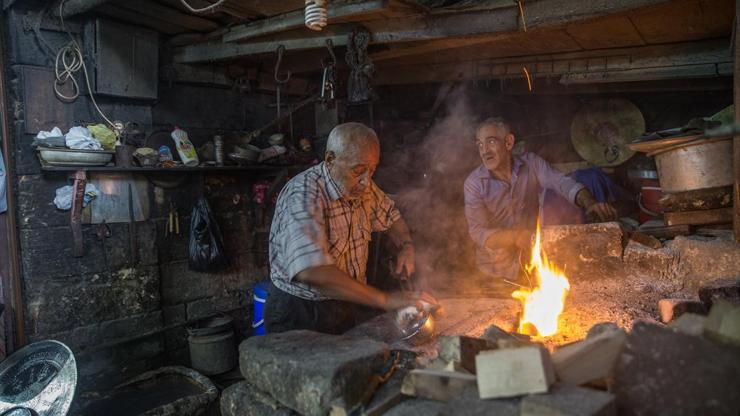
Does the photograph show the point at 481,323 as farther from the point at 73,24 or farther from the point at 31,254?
the point at 73,24

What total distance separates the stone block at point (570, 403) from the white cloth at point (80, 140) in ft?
16.9

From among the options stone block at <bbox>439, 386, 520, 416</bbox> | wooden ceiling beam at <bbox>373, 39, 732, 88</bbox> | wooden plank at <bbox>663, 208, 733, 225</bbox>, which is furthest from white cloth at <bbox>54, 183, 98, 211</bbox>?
wooden plank at <bbox>663, 208, 733, 225</bbox>

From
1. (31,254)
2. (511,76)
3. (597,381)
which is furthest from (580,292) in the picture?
(31,254)

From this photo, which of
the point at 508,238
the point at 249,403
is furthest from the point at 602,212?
the point at 249,403

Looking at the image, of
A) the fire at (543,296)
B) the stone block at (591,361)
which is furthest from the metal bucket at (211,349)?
the stone block at (591,361)

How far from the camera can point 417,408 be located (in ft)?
6.48

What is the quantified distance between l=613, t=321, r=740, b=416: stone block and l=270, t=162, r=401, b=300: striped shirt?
1893 millimetres

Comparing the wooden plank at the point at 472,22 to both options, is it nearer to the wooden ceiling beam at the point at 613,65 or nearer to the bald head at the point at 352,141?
the bald head at the point at 352,141

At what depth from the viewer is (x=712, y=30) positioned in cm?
409

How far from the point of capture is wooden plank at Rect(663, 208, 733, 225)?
3160 millimetres

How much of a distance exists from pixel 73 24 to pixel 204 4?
1940 millimetres

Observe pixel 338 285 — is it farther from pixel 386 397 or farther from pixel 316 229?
pixel 386 397

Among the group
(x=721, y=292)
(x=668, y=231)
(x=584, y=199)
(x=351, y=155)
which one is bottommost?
(x=721, y=292)

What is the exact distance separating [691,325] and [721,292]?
84 cm
